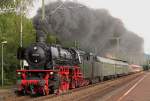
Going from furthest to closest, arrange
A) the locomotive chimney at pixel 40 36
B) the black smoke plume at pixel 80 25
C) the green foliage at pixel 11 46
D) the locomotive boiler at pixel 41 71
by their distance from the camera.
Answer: the green foliage at pixel 11 46, the black smoke plume at pixel 80 25, the locomotive chimney at pixel 40 36, the locomotive boiler at pixel 41 71

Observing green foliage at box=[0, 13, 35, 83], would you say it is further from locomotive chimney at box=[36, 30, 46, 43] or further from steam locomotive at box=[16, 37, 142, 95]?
locomotive chimney at box=[36, 30, 46, 43]

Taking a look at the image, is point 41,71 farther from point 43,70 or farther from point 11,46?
point 11,46

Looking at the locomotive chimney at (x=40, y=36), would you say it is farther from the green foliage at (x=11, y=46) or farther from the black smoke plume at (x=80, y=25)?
the green foliage at (x=11, y=46)

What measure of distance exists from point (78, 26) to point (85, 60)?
6061 mm

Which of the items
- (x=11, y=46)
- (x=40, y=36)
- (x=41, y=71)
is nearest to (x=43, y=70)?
(x=41, y=71)

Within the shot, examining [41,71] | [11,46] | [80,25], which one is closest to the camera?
[41,71]

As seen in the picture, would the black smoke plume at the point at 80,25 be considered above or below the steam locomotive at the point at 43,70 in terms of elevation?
above

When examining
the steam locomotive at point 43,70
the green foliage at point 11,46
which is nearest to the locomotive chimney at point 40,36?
the steam locomotive at point 43,70

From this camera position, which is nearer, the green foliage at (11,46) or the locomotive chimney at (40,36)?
the locomotive chimney at (40,36)

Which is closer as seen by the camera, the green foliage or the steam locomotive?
the steam locomotive

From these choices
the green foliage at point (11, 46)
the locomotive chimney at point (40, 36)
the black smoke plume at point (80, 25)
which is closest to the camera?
the locomotive chimney at point (40, 36)

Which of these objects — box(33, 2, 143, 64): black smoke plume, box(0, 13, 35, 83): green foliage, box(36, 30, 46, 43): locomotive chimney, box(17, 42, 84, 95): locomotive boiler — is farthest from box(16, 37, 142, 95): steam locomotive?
box(0, 13, 35, 83): green foliage

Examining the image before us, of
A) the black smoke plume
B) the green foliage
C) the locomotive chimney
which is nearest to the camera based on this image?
the locomotive chimney

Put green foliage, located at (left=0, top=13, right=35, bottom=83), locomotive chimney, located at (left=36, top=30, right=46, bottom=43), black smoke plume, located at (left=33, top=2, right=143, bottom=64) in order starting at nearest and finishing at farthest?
Answer: 1. locomotive chimney, located at (left=36, top=30, right=46, bottom=43)
2. black smoke plume, located at (left=33, top=2, right=143, bottom=64)
3. green foliage, located at (left=0, top=13, right=35, bottom=83)
